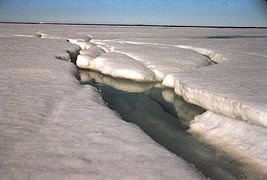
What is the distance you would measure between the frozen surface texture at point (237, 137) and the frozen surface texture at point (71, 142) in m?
0.87

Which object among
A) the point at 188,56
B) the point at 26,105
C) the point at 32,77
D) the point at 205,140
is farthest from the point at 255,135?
the point at 188,56

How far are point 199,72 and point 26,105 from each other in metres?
3.44

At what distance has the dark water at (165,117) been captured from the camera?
2939 millimetres

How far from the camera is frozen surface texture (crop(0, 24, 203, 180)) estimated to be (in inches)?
82.2

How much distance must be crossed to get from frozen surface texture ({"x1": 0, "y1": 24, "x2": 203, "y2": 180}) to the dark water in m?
0.59

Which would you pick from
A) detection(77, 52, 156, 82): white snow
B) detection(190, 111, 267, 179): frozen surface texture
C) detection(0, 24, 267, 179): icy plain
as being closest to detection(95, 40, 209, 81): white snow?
detection(0, 24, 267, 179): icy plain

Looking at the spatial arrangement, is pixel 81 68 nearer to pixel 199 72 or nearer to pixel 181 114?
pixel 199 72

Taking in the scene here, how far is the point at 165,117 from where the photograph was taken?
14.6 feet

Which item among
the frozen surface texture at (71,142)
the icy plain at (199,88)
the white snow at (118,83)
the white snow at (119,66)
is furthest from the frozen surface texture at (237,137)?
the white snow at (119,66)

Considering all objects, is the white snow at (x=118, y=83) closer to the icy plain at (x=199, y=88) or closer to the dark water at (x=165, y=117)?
the dark water at (x=165, y=117)

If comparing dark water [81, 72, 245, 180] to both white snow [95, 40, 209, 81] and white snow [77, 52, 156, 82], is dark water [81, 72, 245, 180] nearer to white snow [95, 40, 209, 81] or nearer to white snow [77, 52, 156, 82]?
white snow [77, 52, 156, 82]

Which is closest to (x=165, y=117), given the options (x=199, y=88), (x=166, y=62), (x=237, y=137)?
(x=199, y=88)

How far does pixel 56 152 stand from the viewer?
2344 mm

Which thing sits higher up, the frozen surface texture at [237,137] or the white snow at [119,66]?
the white snow at [119,66]
